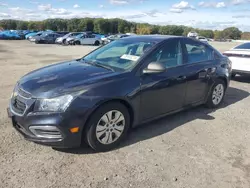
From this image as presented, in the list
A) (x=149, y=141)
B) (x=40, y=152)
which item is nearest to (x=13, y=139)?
(x=40, y=152)

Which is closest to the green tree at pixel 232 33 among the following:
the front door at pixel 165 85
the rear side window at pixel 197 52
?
the rear side window at pixel 197 52

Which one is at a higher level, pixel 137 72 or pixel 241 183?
pixel 137 72

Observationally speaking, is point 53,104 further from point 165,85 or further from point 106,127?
point 165,85

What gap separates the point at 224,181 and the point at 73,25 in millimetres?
93318

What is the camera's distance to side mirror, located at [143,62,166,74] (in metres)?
3.87

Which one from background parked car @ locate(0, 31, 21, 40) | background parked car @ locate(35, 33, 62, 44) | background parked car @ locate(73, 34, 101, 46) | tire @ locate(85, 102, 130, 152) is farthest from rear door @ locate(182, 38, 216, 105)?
background parked car @ locate(0, 31, 21, 40)

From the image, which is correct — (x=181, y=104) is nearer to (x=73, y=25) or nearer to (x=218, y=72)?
(x=218, y=72)

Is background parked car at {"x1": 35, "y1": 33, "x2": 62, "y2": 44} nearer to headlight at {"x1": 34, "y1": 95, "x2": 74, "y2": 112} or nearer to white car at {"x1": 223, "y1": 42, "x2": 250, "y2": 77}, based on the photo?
white car at {"x1": 223, "y1": 42, "x2": 250, "y2": 77}

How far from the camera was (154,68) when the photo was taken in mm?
3879

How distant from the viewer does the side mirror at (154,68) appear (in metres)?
3.87

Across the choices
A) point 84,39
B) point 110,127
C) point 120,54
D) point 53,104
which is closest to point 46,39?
point 84,39

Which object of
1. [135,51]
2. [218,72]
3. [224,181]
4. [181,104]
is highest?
[135,51]

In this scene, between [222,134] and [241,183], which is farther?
[222,134]

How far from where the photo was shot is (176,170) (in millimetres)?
3301
